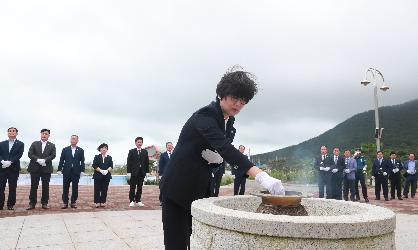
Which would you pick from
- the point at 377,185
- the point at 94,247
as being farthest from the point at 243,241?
the point at 377,185

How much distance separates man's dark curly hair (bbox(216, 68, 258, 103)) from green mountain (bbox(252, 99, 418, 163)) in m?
51.4

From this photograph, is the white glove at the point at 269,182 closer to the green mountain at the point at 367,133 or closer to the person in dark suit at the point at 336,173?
the person in dark suit at the point at 336,173

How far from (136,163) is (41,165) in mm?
2651

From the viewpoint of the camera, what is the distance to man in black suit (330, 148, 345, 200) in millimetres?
13133

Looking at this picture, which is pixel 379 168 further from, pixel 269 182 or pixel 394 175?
pixel 269 182

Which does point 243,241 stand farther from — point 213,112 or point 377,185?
point 377,185

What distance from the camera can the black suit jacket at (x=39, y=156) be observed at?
32.6ft

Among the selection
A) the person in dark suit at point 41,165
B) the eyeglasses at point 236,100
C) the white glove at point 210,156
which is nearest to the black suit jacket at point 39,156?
the person in dark suit at point 41,165

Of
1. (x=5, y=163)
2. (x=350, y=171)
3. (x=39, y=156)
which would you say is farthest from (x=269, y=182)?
(x=350, y=171)

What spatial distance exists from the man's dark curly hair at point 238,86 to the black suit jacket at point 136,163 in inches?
355

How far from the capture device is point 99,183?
11062mm

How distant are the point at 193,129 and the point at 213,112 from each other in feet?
0.63

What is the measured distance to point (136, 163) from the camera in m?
11.4

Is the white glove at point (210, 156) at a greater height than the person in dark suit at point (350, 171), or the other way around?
the white glove at point (210, 156)
